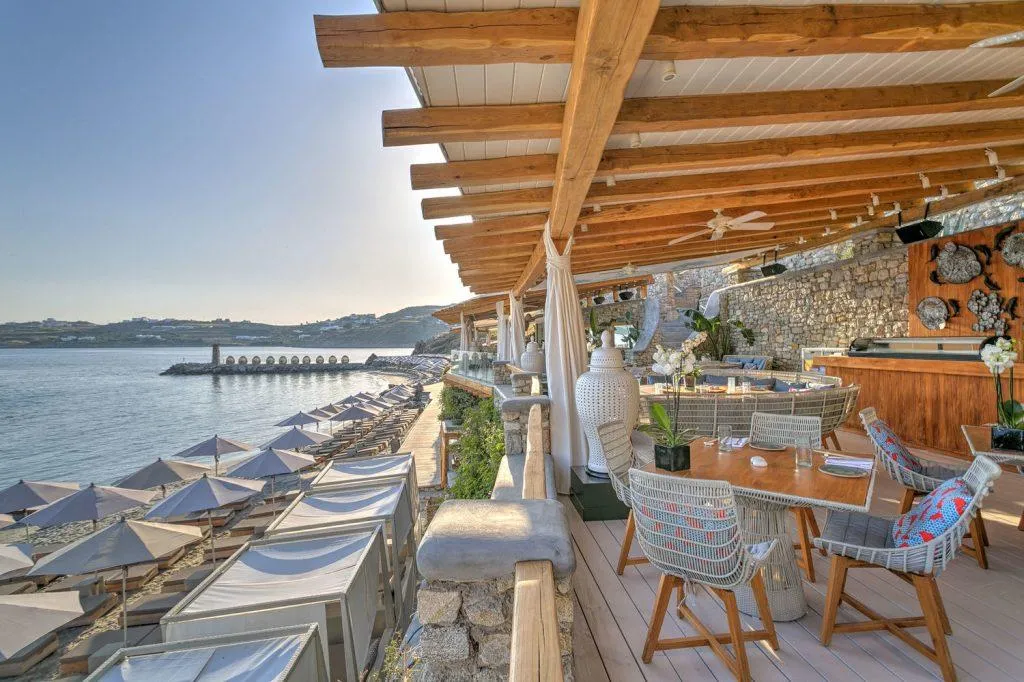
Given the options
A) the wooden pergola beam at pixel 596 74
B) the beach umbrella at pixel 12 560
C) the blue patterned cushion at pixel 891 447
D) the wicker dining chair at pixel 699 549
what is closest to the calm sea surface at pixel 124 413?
the beach umbrella at pixel 12 560

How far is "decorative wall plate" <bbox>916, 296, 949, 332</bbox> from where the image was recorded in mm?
6496

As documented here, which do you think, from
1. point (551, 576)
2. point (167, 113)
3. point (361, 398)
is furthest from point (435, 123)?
point (167, 113)

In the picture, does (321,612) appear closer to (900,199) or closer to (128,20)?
(900,199)

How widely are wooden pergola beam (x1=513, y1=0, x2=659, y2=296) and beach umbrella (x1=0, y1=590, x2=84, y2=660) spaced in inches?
279

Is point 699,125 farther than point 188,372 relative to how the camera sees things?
No

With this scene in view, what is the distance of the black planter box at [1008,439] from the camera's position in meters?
2.91

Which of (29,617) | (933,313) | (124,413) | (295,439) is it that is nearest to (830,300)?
(933,313)

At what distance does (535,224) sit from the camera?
5.18 m

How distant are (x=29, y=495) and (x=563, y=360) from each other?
11.7 m

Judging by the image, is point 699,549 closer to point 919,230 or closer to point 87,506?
point 919,230

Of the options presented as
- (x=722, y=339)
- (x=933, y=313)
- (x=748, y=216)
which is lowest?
(x=722, y=339)

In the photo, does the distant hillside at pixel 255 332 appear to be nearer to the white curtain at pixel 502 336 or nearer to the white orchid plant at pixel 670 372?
the white curtain at pixel 502 336

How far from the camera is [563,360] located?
433cm

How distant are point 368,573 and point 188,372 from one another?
229 feet
